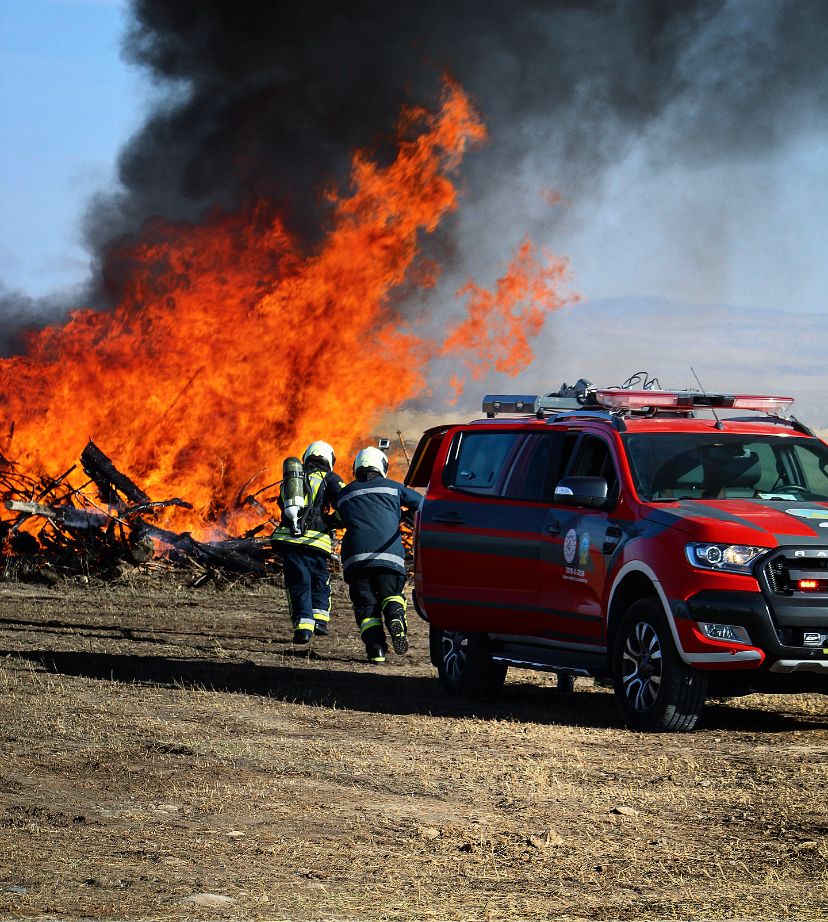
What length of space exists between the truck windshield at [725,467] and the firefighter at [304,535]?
464 centimetres

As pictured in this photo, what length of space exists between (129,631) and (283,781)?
8641 mm

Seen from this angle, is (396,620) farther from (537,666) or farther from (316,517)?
(537,666)

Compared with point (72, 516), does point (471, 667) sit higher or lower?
lower

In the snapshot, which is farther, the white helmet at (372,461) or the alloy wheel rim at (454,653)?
the white helmet at (372,461)

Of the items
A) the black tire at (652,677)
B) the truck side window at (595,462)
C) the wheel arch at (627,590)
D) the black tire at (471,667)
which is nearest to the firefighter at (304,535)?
the black tire at (471,667)

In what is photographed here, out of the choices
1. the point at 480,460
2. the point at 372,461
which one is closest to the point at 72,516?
the point at 372,461

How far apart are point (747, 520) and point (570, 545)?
1422mm

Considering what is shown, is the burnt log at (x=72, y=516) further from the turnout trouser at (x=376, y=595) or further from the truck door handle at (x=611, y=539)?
the truck door handle at (x=611, y=539)

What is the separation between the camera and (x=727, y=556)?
8.60 meters

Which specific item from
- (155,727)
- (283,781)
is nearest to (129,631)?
(155,727)

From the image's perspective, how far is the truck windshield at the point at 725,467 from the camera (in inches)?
377

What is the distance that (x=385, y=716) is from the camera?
9867 millimetres

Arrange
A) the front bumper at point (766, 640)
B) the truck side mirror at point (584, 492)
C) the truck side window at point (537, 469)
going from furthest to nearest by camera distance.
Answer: the truck side window at point (537, 469), the truck side mirror at point (584, 492), the front bumper at point (766, 640)

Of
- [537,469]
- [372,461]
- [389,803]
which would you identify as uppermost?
[372,461]
